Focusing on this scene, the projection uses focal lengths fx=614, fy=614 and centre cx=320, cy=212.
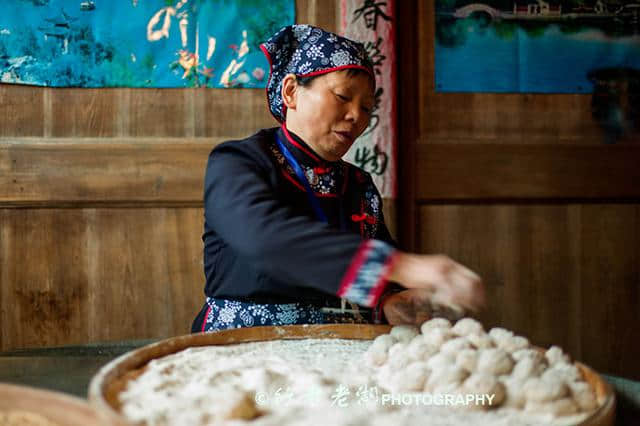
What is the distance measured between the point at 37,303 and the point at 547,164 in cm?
261

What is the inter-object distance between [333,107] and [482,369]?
0.91 m

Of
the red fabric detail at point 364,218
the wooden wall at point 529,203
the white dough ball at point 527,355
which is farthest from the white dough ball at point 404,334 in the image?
the wooden wall at point 529,203

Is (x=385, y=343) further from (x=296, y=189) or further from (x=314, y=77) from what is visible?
(x=314, y=77)

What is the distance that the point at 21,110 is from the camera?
2.89 m

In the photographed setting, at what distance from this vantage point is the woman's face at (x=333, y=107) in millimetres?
1771

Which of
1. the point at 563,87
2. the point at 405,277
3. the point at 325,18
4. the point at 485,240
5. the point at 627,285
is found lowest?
the point at 627,285

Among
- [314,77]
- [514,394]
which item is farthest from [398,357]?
[314,77]

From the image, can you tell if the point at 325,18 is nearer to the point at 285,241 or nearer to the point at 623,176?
the point at 623,176

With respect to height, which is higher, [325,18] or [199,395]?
[325,18]

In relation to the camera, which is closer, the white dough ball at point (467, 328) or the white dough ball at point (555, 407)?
the white dough ball at point (555, 407)

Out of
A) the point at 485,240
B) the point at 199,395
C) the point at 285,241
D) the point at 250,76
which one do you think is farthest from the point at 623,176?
the point at 199,395

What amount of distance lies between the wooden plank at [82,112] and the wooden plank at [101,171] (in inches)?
2.6

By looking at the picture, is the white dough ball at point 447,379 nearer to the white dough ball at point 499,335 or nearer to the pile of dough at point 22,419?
the white dough ball at point 499,335

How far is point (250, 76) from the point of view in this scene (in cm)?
298
